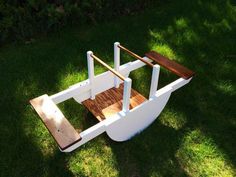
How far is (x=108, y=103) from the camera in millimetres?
2814

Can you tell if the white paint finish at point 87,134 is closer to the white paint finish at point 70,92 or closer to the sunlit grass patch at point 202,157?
the white paint finish at point 70,92

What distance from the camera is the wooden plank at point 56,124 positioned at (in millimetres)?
2023

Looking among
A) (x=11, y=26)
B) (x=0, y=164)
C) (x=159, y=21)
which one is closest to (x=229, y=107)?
(x=159, y=21)

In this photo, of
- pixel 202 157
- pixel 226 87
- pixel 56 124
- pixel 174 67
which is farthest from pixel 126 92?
pixel 226 87

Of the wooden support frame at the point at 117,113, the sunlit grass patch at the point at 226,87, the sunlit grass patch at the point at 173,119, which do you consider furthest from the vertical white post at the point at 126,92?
the sunlit grass patch at the point at 226,87

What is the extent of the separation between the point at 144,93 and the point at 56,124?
4.26 ft

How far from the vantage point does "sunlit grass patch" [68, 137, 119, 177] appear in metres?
2.39

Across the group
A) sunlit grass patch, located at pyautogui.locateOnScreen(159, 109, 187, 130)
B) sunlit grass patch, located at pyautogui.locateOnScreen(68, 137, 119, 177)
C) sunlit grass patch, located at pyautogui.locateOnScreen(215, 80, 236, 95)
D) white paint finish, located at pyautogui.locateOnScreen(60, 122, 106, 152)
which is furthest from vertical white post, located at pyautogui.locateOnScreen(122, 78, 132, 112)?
sunlit grass patch, located at pyautogui.locateOnScreen(215, 80, 236, 95)

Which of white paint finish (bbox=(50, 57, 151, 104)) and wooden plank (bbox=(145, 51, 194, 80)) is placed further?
wooden plank (bbox=(145, 51, 194, 80))

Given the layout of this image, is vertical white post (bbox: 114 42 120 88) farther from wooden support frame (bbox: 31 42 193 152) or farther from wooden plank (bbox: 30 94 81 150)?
wooden plank (bbox: 30 94 81 150)

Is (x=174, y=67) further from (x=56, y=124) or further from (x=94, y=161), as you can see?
(x=56, y=124)

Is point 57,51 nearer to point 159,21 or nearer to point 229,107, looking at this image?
point 159,21

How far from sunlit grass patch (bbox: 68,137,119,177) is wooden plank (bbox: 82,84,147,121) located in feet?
0.90

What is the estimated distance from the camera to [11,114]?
2.85 m
